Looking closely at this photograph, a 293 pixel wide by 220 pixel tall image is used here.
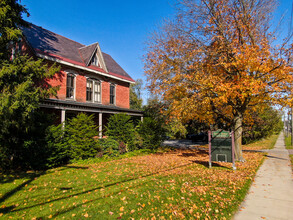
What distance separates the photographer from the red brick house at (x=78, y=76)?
47.1 feet

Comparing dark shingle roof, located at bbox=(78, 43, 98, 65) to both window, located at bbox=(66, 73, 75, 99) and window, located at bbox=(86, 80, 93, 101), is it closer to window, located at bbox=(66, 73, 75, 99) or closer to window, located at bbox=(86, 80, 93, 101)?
window, located at bbox=(86, 80, 93, 101)

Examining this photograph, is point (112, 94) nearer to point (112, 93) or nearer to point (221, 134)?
point (112, 93)

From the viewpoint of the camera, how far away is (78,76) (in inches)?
647

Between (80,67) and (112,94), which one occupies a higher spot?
(80,67)

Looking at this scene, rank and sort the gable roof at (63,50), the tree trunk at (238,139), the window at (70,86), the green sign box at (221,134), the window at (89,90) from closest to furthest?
the green sign box at (221,134)
the tree trunk at (238,139)
the gable roof at (63,50)
the window at (70,86)
the window at (89,90)

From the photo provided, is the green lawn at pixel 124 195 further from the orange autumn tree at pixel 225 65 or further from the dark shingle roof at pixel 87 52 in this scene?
the dark shingle roof at pixel 87 52

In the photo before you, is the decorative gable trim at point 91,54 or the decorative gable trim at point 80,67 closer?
the decorative gable trim at point 80,67

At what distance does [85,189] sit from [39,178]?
287 centimetres

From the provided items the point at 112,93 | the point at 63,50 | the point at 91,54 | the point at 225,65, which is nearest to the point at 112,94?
the point at 112,93

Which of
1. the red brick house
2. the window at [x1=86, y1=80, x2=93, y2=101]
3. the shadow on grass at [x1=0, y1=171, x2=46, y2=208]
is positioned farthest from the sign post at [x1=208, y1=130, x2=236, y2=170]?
the window at [x1=86, y1=80, x2=93, y2=101]

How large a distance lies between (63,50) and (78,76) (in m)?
2.74

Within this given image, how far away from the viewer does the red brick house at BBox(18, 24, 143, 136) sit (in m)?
14.4

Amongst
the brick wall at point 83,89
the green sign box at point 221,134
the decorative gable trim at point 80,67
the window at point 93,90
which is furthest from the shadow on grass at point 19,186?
the window at point 93,90

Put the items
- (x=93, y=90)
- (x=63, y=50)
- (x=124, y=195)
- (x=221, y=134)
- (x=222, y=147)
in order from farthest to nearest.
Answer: (x=93, y=90) → (x=63, y=50) → (x=221, y=134) → (x=222, y=147) → (x=124, y=195)
